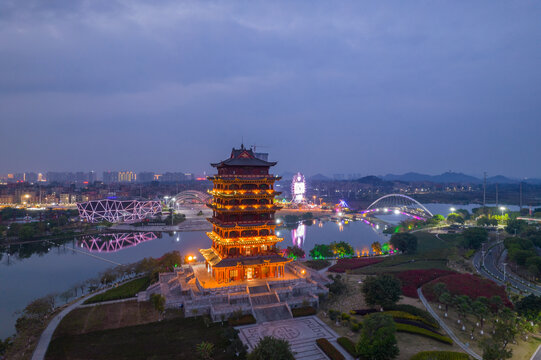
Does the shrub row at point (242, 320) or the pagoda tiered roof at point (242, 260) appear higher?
the pagoda tiered roof at point (242, 260)

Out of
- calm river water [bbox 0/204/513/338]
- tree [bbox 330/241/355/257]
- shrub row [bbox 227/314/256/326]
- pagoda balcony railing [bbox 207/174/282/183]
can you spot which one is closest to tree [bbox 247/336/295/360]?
shrub row [bbox 227/314/256/326]

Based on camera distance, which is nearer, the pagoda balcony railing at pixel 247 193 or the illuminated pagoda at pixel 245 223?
the illuminated pagoda at pixel 245 223

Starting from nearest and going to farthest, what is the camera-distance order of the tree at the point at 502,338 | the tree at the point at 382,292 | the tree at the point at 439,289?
the tree at the point at 502,338 → the tree at the point at 382,292 → the tree at the point at 439,289

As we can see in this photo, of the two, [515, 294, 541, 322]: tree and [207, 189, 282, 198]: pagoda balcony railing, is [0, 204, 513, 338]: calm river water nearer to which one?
[207, 189, 282, 198]: pagoda balcony railing

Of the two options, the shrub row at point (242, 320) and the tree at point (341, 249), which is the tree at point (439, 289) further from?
the tree at point (341, 249)

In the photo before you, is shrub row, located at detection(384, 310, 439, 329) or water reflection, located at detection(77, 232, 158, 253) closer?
shrub row, located at detection(384, 310, 439, 329)

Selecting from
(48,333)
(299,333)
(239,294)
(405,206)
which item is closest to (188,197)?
(405,206)

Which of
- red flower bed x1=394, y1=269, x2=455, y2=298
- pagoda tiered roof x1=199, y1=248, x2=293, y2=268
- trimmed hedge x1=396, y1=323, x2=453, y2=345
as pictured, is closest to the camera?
trimmed hedge x1=396, y1=323, x2=453, y2=345

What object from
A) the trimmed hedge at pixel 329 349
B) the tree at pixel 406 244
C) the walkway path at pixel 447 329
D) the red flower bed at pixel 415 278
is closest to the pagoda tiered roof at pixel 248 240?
the trimmed hedge at pixel 329 349
